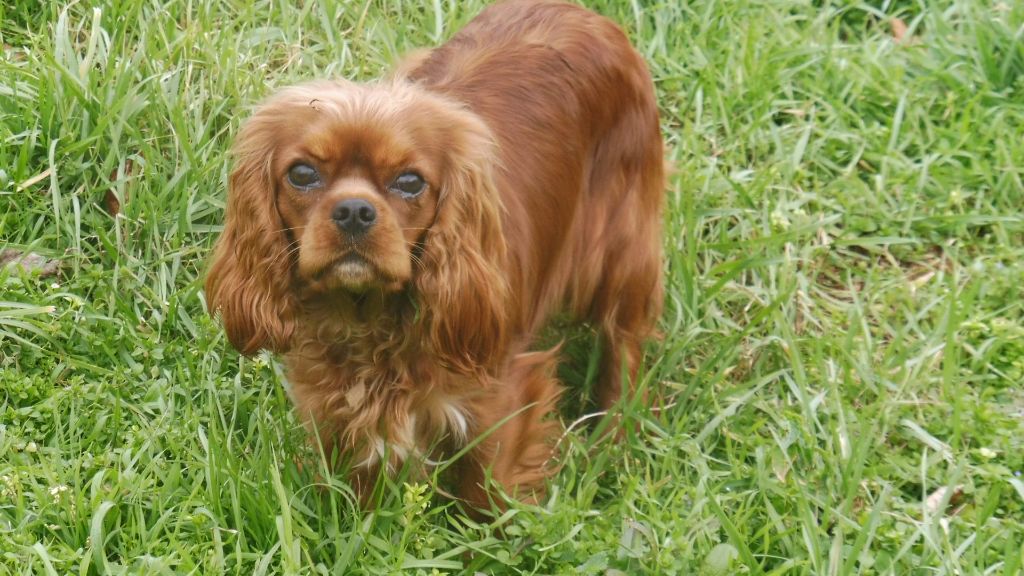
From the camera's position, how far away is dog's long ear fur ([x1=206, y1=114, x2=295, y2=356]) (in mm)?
2965

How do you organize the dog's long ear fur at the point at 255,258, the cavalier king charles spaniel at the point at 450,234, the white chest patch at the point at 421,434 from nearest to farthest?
the cavalier king charles spaniel at the point at 450,234 < the dog's long ear fur at the point at 255,258 < the white chest patch at the point at 421,434

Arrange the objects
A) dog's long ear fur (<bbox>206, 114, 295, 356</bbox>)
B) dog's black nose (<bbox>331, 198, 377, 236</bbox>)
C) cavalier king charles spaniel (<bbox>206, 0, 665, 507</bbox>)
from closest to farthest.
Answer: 1. dog's black nose (<bbox>331, 198, 377, 236</bbox>)
2. cavalier king charles spaniel (<bbox>206, 0, 665, 507</bbox>)
3. dog's long ear fur (<bbox>206, 114, 295, 356</bbox>)

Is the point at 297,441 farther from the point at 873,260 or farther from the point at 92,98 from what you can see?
the point at 873,260

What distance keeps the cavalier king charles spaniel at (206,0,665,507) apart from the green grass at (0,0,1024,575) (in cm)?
23

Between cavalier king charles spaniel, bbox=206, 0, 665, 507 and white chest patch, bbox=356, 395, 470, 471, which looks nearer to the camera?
cavalier king charles spaniel, bbox=206, 0, 665, 507

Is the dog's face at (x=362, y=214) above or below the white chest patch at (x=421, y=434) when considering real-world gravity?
above

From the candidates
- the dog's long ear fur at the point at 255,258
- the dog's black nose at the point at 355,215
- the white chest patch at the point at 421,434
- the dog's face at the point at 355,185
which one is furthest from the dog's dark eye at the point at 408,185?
the white chest patch at the point at 421,434

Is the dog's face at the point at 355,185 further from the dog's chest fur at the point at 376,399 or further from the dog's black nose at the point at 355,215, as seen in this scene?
the dog's chest fur at the point at 376,399

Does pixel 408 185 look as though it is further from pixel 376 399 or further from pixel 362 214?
pixel 376 399

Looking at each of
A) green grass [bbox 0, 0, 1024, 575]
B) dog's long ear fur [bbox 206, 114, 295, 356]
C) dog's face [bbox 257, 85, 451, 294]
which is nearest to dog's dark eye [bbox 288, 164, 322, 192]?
dog's face [bbox 257, 85, 451, 294]

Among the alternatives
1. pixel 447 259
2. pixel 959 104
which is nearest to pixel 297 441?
pixel 447 259

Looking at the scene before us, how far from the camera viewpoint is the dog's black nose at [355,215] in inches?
105

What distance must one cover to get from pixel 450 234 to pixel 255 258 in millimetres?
457

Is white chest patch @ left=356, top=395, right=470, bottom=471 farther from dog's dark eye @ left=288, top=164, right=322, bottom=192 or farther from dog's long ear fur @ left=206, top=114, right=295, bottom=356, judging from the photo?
dog's dark eye @ left=288, top=164, right=322, bottom=192
